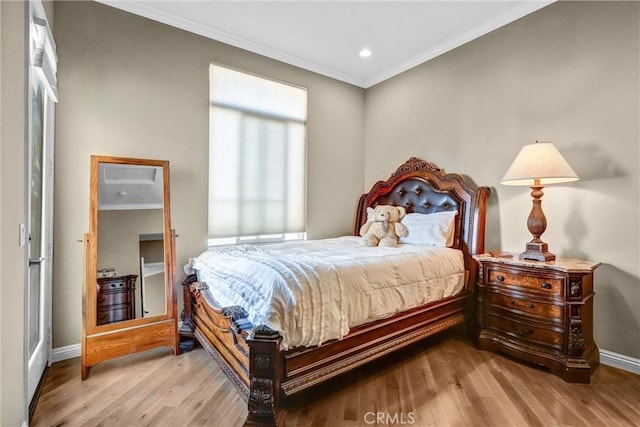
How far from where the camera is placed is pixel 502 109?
3004mm

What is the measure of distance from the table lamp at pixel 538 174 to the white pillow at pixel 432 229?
26.4 inches

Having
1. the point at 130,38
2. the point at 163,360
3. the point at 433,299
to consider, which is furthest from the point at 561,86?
the point at 163,360

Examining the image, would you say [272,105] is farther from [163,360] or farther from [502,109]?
[163,360]

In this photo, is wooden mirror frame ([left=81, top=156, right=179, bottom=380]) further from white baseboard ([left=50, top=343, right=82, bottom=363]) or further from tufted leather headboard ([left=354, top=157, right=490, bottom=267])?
tufted leather headboard ([left=354, top=157, right=490, bottom=267])

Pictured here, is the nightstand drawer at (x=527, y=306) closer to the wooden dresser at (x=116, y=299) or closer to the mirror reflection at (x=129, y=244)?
the mirror reflection at (x=129, y=244)

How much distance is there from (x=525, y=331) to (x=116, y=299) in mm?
3216

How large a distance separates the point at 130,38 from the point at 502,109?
3518mm

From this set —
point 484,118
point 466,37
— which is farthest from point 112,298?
point 466,37

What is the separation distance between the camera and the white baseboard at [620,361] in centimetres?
226

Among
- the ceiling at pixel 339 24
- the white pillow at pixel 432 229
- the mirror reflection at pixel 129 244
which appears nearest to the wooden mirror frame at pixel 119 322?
the mirror reflection at pixel 129 244

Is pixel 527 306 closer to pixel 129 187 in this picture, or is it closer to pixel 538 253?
pixel 538 253

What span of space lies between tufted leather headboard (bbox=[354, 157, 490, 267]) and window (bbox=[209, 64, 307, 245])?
41.0 inches

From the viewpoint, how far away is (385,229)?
10.8 ft

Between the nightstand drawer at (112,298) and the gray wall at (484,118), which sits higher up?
the gray wall at (484,118)
